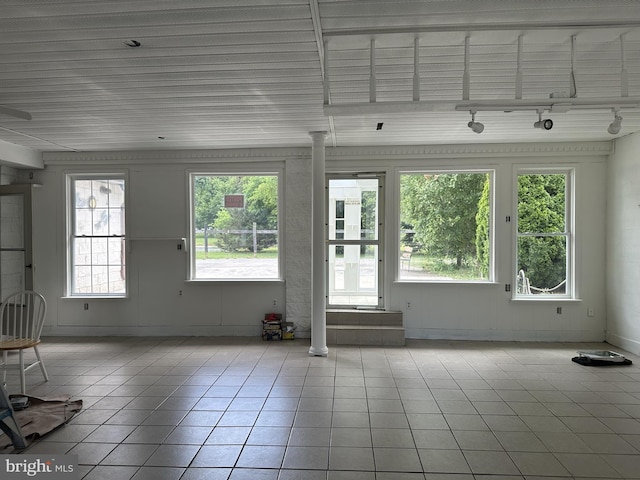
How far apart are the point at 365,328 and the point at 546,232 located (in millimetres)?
3072

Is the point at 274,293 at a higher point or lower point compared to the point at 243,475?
higher

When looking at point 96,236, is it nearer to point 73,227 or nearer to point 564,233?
point 73,227

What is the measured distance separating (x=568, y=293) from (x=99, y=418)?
6197 mm

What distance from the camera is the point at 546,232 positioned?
19.7ft

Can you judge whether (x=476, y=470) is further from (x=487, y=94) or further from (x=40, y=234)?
(x=40, y=234)

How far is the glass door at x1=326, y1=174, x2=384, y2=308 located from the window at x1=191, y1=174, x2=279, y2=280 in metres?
0.96

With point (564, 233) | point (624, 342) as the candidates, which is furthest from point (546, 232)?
point (624, 342)

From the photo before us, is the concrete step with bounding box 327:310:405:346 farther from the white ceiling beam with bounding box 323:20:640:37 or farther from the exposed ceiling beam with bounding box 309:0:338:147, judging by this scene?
the white ceiling beam with bounding box 323:20:640:37

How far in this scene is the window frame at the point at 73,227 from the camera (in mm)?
6367

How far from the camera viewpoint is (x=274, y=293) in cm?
627

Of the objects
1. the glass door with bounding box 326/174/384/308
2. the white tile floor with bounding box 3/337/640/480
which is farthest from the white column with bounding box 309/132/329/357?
the glass door with bounding box 326/174/384/308

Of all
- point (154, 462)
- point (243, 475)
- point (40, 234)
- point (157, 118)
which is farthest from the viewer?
point (40, 234)

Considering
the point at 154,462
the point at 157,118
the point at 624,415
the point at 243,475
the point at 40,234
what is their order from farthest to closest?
1. the point at 40,234
2. the point at 157,118
3. the point at 624,415
4. the point at 154,462
5. the point at 243,475

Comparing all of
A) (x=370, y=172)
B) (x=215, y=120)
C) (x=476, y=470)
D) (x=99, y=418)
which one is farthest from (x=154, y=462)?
(x=370, y=172)
